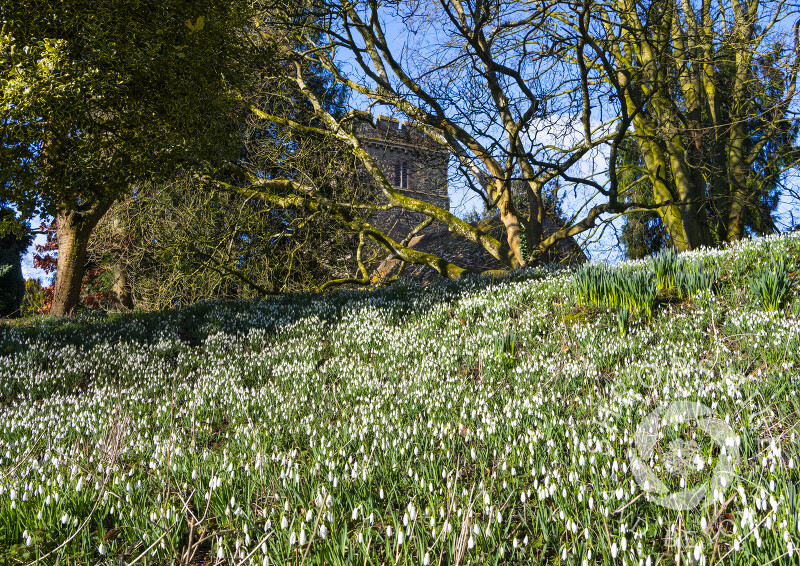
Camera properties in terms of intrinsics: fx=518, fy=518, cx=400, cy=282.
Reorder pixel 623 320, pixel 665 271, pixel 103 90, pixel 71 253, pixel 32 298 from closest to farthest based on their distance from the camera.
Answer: pixel 623 320, pixel 665 271, pixel 103 90, pixel 71 253, pixel 32 298

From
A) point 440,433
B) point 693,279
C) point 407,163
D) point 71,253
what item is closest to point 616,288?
point 693,279

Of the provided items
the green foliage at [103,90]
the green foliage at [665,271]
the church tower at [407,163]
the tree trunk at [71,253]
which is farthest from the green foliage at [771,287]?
the tree trunk at [71,253]

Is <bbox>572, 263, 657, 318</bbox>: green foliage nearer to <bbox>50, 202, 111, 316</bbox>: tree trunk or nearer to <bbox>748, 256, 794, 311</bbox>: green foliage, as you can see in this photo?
<bbox>748, 256, 794, 311</bbox>: green foliage

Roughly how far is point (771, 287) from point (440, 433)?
4.21 m

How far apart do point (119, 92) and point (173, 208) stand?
6.06 meters

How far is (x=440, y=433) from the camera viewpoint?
3.69 meters

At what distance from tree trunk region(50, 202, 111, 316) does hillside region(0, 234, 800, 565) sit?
14.2 feet

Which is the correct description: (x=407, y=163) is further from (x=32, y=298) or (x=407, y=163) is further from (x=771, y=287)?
(x=771, y=287)

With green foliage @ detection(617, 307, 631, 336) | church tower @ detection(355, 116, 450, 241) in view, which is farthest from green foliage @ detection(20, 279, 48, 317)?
green foliage @ detection(617, 307, 631, 336)

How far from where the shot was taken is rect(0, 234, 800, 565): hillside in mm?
2402

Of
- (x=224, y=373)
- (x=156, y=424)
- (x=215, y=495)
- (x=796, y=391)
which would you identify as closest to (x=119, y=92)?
(x=224, y=373)

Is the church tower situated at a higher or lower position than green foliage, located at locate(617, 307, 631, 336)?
higher

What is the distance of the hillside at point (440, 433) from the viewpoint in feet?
7.88

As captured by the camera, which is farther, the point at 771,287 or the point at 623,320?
the point at 623,320
